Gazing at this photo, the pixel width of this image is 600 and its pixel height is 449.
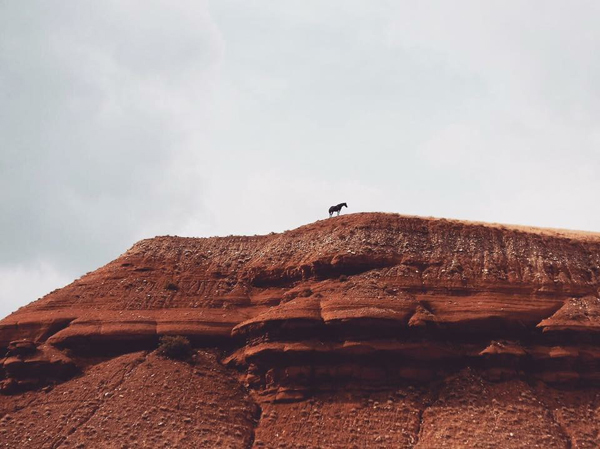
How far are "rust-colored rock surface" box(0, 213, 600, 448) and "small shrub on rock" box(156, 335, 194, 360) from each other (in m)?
0.58

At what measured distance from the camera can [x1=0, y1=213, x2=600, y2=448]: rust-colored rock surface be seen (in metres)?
29.9

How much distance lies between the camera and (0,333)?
37.7 m

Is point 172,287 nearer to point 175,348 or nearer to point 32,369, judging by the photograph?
point 175,348

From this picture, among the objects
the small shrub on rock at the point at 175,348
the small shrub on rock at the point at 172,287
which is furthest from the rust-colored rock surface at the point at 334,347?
the small shrub on rock at the point at 175,348

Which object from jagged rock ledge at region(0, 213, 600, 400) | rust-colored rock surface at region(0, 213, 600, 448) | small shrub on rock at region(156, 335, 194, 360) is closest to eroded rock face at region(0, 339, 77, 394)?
rust-colored rock surface at region(0, 213, 600, 448)

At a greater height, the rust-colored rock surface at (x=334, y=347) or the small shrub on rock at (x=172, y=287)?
the small shrub on rock at (x=172, y=287)

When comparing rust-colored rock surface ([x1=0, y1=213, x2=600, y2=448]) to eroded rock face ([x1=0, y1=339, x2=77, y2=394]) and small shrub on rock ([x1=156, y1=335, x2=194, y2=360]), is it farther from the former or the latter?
small shrub on rock ([x1=156, y1=335, x2=194, y2=360])

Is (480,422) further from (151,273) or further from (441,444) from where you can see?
(151,273)

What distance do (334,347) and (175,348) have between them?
7707 mm

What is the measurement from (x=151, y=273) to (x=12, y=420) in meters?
11.5

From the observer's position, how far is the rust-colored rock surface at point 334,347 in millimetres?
29922

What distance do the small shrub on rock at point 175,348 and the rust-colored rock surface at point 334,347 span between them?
581 mm

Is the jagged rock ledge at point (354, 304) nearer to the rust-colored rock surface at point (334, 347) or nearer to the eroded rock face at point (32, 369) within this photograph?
the rust-colored rock surface at point (334, 347)

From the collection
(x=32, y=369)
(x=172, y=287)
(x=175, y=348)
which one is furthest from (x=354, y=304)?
(x=32, y=369)
